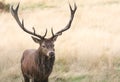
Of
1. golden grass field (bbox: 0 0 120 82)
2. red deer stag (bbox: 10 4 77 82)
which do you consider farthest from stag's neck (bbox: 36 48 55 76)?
golden grass field (bbox: 0 0 120 82)

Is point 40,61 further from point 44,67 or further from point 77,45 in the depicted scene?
point 77,45

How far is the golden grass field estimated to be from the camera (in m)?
14.1

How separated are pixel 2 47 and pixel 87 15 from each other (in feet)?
20.3

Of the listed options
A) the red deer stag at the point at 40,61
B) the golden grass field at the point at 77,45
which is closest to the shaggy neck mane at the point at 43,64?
the red deer stag at the point at 40,61

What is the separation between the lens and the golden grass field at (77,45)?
14102mm

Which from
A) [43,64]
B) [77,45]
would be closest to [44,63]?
[43,64]

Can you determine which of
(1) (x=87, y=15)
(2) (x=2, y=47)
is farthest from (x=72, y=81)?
(1) (x=87, y=15)

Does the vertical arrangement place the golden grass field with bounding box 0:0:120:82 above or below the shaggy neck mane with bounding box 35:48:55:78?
below

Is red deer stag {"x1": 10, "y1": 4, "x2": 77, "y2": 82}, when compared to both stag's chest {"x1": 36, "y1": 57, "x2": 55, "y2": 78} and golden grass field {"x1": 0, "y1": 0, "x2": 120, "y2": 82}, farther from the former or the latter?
golden grass field {"x1": 0, "y1": 0, "x2": 120, "y2": 82}

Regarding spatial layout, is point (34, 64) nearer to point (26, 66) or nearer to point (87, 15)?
point (26, 66)

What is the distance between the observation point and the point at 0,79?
14.5 m

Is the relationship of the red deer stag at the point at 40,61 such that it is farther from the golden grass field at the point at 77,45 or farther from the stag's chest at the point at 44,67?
the golden grass field at the point at 77,45

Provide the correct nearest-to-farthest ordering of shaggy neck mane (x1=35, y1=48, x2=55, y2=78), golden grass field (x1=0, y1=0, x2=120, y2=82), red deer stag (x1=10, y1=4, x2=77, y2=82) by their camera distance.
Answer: red deer stag (x1=10, y1=4, x2=77, y2=82)
shaggy neck mane (x1=35, y1=48, x2=55, y2=78)
golden grass field (x1=0, y1=0, x2=120, y2=82)

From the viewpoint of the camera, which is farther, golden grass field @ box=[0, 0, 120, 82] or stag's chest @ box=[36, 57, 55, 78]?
golden grass field @ box=[0, 0, 120, 82]
